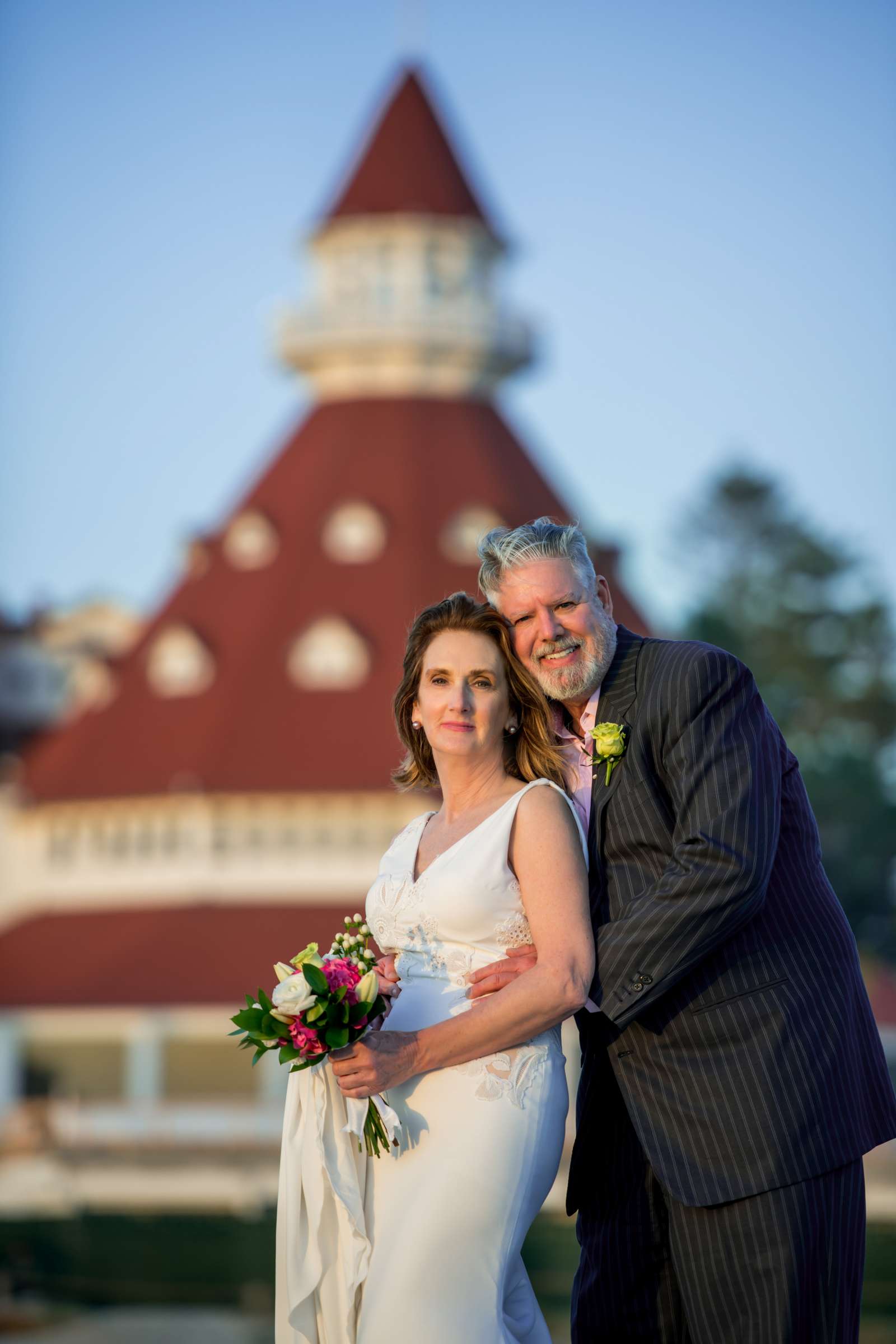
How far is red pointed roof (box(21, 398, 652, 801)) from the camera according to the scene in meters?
38.3

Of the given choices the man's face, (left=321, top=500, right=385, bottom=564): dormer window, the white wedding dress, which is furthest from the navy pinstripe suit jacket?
Answer: (left=321, top=500, right=385, bottom=564): dormer window

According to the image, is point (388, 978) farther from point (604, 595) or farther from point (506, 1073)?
point (604, 595)

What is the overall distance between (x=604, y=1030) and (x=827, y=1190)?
735 mm

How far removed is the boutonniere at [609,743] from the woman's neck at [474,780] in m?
0.30

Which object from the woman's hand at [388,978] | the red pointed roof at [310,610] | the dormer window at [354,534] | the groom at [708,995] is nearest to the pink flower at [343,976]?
the woman's hand at [388,978]

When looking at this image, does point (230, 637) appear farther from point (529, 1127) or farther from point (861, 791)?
point (529, 1127)

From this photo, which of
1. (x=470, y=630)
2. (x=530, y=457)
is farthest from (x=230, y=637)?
(x=470, y=630)

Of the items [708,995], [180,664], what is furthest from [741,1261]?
[180,664]

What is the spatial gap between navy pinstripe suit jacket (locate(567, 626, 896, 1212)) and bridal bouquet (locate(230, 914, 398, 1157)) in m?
0.64

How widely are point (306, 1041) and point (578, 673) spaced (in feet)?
4.23

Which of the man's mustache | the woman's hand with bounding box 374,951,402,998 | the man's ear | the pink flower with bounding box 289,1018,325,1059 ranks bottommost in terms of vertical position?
the pink flower with bounding box 289,1018,325,1059

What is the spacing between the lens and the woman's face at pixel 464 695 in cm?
559

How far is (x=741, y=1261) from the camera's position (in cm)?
529

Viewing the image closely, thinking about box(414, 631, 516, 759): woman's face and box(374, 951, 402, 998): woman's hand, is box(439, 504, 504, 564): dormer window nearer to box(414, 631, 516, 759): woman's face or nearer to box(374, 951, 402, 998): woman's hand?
box(414, 631, 516, 759): woman's face
